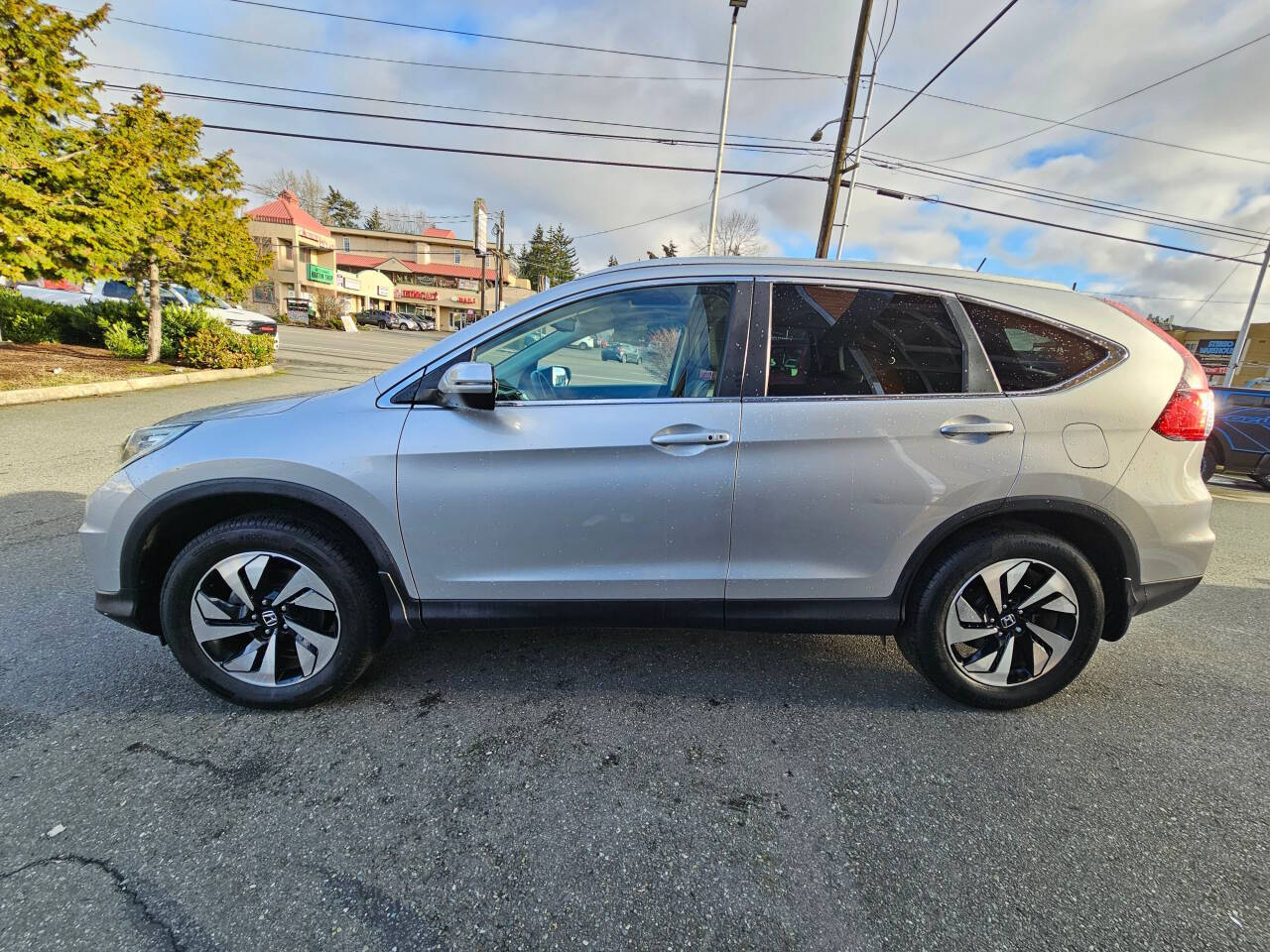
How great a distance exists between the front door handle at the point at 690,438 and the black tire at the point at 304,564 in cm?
129

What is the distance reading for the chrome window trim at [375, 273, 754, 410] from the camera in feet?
7.51

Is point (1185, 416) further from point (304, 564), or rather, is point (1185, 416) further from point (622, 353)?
point (304, 564)

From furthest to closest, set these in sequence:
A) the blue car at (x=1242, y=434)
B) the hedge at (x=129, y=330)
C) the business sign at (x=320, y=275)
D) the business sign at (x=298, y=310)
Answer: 1. the business sign at (x=320, y=275)
2. the business sign at (x=298, y=310)
3. the hedge at (x=129, y=330)
4. the blue car at (x=1242, y=434)

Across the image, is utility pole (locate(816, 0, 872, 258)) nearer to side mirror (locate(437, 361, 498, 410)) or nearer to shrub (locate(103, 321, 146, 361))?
side mirror (locate(437, 361, 498, 410))

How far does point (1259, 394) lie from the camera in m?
8.53

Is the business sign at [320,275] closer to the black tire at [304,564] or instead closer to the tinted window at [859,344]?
the black tire at [304,564]

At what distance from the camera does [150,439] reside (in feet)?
7.72

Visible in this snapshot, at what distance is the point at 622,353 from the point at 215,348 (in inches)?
526

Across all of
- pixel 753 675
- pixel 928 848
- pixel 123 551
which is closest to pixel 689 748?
pixel 753 675

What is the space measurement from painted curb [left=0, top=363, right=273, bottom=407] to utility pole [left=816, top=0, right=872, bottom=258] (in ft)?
41.5

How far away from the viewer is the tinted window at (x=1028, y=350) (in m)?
2.33

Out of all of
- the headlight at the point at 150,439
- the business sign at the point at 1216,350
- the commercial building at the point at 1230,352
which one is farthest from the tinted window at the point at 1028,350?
the business sign at the point at 1216,350

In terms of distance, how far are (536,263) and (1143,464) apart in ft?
283

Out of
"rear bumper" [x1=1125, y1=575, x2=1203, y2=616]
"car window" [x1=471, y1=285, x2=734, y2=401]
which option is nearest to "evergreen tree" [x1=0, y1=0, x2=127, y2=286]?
"car window" [x1=471, y1=285, x2=734, y2=401]
